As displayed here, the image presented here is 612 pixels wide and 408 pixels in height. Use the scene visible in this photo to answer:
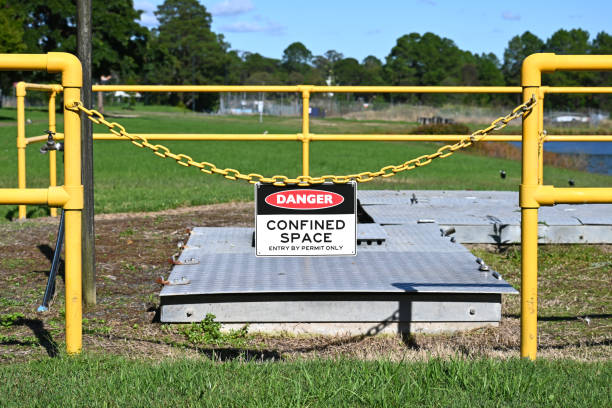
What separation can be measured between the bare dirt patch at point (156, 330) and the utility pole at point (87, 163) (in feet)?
0.61

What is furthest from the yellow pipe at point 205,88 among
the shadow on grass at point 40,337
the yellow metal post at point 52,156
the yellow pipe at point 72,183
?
the yellow pipe at point 72,183

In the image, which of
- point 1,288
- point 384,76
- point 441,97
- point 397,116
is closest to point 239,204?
point 1,288

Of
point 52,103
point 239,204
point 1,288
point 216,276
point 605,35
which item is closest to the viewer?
point 216,276

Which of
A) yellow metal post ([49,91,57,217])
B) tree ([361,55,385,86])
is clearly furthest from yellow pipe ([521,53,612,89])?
tree ([361,55,385,86])

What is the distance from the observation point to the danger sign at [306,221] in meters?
4.54

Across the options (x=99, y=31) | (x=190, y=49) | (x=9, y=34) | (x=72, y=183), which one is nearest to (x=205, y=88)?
(x=72, y=183)

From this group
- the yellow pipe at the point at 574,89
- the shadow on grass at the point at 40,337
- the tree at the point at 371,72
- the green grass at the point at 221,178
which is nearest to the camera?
the shadow on grass at the point at 40,337

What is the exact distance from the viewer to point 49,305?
5.69 m

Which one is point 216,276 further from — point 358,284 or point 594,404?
point 594,404

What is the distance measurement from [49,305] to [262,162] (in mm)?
16169

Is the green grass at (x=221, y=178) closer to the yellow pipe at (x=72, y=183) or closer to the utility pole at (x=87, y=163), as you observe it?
the utility pole at (x=87, y=163)

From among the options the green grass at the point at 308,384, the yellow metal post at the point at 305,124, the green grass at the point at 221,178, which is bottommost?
the green grass at the point at 308,384

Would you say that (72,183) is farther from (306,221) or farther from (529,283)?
(529,283)

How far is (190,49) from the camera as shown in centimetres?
12344
